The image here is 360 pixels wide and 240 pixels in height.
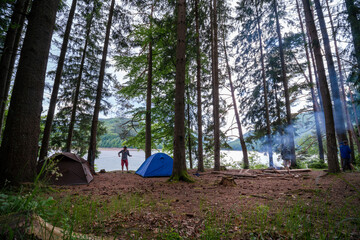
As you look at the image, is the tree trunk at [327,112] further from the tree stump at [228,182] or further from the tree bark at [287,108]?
the tree bark at [287,108]

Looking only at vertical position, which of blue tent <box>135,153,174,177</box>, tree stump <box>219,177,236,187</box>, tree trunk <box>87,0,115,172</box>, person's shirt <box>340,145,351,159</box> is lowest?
tree stump <box>219,177,236,187</box>

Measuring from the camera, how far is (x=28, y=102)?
14.2ft

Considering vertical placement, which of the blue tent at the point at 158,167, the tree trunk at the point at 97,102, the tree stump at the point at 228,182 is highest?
the tree trunk at the point at 97,102

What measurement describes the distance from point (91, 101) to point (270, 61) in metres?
15.8

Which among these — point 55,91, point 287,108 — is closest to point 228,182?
point 55,91

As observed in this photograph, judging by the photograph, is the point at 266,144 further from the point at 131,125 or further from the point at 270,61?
the point at 131,125

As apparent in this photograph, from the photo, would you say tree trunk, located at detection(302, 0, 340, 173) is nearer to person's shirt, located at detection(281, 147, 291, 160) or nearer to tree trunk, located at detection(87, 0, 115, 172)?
person's shirt, located at detection(281, 147, 291, 160)

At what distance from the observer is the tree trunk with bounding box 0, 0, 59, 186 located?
404 cm

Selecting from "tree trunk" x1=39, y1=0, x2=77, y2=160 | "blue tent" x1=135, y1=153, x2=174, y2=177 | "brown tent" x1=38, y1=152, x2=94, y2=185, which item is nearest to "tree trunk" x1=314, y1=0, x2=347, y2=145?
"blue tent" x1=135, y1=153, x2=174, y2=177

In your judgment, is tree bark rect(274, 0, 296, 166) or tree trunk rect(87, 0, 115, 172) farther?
tree bark rect(274, 0, 296, 166)

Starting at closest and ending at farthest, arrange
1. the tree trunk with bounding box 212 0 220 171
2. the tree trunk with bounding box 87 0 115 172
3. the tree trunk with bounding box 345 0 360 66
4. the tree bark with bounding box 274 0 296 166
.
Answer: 1. the tree trunk with bounding box 345 0 360 66
2. the tree trunk with bounding box 87 0 115 172
3. the tree trunk with bounding box 212 0 220 171
4. the tree bark with bounding box 274 0 296 166

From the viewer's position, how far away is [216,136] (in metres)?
11.0

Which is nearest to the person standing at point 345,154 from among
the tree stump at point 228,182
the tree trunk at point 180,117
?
the tree stump at point 228,182

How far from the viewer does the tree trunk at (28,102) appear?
159 inches
